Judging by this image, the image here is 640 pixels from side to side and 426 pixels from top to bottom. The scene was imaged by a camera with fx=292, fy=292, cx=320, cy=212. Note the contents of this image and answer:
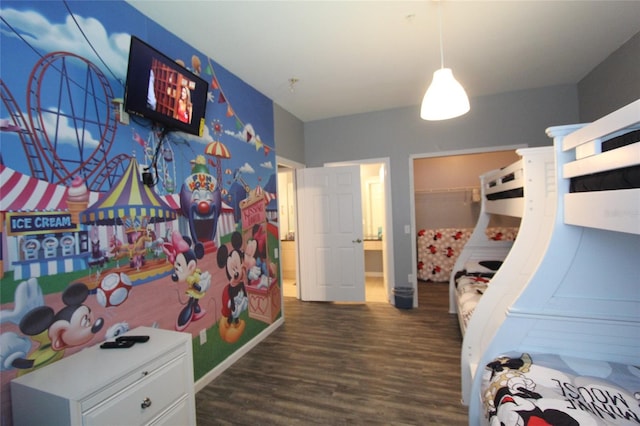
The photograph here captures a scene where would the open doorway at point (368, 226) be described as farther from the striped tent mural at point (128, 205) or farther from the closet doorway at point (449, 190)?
the striped tent mural at point (128, 205)

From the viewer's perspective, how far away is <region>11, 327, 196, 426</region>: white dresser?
1.12 metres

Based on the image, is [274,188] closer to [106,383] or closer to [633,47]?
[106,383]

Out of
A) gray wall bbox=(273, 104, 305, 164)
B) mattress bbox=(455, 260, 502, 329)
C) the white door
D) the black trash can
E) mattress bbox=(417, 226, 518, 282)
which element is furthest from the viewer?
mattress bbox=(417, 226, 518, 282)

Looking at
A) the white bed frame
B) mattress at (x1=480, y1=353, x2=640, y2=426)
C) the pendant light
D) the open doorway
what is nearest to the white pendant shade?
the pendant light

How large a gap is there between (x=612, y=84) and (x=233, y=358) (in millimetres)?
4308

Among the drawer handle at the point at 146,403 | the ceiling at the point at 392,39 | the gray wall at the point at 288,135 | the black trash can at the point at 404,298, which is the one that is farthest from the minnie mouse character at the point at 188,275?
the black trash can at the point at 404,298

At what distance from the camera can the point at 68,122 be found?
1459 millimetres

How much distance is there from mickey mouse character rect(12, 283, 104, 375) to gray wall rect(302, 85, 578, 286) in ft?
10.9

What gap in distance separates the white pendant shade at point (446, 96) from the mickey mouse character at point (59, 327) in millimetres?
2242

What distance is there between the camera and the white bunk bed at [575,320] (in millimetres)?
1126

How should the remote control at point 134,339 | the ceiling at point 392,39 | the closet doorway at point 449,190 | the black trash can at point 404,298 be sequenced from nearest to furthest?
the remote control at point 134,339, the ceiling at point 392,39, the black trash can at point 404,298, the closet doorway at point 449,190

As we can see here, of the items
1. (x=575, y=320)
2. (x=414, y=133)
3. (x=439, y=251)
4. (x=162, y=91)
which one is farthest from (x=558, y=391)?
(x=439, y=251)

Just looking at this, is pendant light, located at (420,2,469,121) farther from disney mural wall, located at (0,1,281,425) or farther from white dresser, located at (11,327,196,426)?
white dresser, located at (11,327,196,426)

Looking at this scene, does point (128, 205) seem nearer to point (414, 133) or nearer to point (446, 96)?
point (446, 96)
